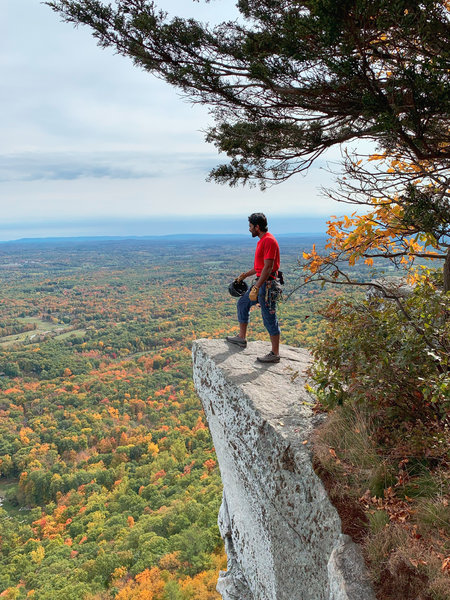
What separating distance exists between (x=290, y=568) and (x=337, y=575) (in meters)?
Result: 1.66

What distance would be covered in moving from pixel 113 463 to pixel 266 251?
44.3 m

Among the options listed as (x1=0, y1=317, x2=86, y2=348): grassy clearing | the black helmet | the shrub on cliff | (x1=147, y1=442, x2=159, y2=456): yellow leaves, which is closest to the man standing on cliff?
the black helmet

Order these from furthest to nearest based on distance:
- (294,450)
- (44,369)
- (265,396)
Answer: (44,369) → (265,396) → (294,450)

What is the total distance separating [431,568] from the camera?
7.66 ft

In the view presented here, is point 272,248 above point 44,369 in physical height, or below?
above

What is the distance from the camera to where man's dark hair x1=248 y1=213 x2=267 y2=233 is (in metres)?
5.34

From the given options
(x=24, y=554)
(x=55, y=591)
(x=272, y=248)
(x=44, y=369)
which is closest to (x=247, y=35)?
(x=272, y=248)

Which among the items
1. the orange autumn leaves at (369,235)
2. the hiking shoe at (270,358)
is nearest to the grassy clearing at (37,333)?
the hiking shoe at (270,358)

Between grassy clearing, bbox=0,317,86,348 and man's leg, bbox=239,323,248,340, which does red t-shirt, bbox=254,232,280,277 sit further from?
grassy clearing, bbox=0,317,86,348

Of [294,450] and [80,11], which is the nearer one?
[80,11]

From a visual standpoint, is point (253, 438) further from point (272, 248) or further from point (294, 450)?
point (272, 248)

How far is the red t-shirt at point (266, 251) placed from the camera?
5.21 m

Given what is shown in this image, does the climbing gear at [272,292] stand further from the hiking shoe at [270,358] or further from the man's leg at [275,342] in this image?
the hiking shoe at [270,358]

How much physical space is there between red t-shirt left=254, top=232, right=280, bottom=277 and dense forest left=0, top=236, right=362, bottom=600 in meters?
0.50
